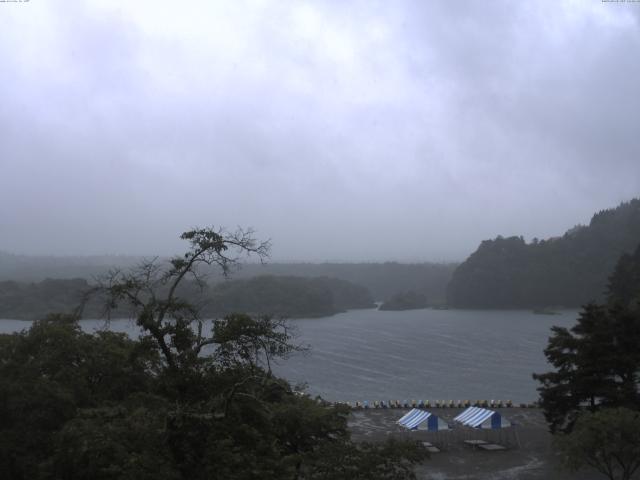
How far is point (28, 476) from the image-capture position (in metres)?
6.37

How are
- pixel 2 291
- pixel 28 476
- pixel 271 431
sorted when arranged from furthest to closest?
pixel 2 291, pixel 28 476, pixel 271 431

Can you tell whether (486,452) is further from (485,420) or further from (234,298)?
(234,298)

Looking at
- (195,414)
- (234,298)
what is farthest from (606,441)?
(234,298)

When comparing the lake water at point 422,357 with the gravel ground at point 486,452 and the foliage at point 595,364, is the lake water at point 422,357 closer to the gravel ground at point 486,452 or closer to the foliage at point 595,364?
the gravel ground at point 486,452

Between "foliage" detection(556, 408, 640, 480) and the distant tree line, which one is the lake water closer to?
"foliage" detection(556, 408, 640, 480)

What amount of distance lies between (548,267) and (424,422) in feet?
168

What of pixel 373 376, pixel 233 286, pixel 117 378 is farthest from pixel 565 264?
pixel 117 378

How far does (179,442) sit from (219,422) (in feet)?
0.95

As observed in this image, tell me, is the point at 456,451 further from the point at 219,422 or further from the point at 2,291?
the point at 2,291

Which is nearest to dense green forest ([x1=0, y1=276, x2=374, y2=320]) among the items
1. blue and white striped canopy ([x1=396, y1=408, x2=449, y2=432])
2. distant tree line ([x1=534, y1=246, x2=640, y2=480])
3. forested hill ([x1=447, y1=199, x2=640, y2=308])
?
forested hill ([x1=447, y1=199, x2=640, y2=308])

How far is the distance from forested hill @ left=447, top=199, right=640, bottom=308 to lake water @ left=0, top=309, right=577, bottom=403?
5.81 meters

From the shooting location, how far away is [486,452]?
41.6 feet

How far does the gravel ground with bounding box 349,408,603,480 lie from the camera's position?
11039mm

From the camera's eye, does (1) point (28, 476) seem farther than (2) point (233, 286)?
No
